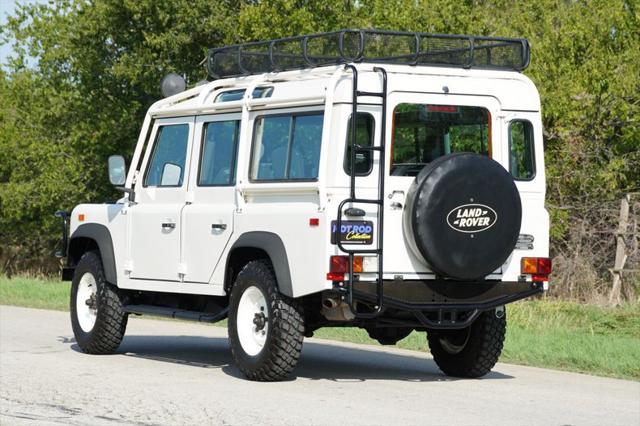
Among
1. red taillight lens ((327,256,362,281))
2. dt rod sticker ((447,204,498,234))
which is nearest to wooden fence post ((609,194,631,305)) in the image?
dt rod sticker ((447,204,498,234))

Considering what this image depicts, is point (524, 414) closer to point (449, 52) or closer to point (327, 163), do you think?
point (327, 163)

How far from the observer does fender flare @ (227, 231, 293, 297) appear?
1047cm

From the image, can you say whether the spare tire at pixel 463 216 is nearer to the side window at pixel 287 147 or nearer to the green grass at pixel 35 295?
the side window at pixel 287 147

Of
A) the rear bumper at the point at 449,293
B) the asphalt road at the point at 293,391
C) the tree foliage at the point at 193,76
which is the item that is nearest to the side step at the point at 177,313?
the asphalt road at the point at 293,391

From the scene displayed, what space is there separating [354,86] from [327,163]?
664 mm

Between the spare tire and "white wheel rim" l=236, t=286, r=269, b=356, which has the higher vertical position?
the spare tire

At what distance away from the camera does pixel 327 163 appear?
408 inches

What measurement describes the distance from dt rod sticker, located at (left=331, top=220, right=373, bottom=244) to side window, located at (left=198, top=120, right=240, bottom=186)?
1.76m

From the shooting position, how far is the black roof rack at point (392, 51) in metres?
10.9

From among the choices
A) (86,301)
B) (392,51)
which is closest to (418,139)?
(392,51)

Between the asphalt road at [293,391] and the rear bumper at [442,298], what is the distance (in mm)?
596

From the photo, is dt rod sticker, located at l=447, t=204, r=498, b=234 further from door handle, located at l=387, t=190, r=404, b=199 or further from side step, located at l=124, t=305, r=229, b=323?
Answer: side step, located at l=124, t=305, r=229, b=323

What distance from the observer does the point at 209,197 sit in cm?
1188

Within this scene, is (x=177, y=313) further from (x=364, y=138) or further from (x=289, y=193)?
(x=364, y=138)
